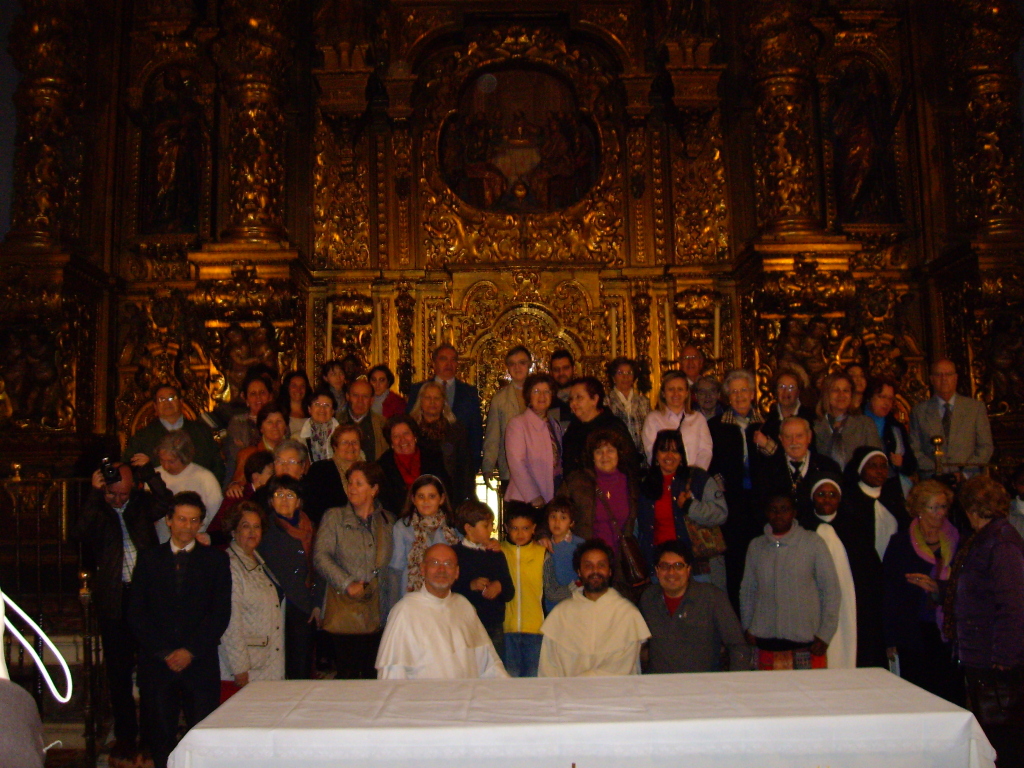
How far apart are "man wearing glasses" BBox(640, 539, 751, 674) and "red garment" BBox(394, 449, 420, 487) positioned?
1766 millimetres

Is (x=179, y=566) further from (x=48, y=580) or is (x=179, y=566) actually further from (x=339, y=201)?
(x=339, y=201)

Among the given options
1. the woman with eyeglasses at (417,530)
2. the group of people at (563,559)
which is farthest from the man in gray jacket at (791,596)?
the woman with eyeglasses at (417,530)

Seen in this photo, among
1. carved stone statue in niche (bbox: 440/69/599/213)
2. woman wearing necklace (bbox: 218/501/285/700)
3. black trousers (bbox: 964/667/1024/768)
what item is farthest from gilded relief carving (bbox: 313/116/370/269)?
black trousers (bbox: 964/667/1024/768)

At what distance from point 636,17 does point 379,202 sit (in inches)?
140

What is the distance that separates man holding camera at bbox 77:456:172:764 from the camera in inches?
219

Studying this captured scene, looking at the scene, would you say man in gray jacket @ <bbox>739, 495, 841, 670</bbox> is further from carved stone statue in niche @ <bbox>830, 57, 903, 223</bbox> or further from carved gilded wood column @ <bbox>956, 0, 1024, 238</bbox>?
carved stone statue in niche @ <bbox>830, 57, 903, 223</bbox>

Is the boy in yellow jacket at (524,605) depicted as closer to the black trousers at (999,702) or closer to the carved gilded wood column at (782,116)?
the black trousers at (999,702)

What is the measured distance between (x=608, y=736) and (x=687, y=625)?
88.6 inches

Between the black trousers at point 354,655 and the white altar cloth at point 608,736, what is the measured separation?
2268mm

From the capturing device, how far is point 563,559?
567 centimetres

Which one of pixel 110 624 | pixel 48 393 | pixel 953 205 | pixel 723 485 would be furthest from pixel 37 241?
pixel 953 205

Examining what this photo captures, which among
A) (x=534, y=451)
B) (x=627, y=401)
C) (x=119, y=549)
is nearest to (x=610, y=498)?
(x=534, y=451)

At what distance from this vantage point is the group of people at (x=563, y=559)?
496 centimetres

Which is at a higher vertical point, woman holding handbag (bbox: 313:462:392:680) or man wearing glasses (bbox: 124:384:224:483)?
man wearing glasses (bbox: 124:384:224:483)
